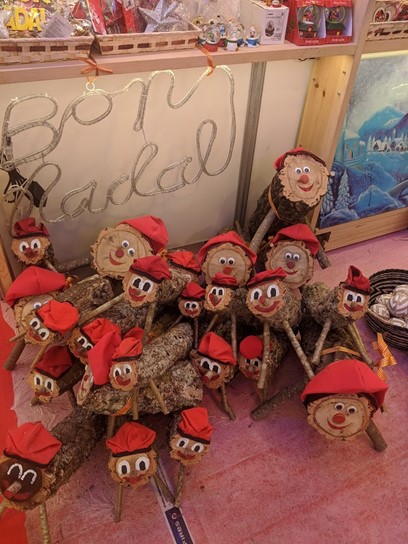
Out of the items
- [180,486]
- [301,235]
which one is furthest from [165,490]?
[301,235]

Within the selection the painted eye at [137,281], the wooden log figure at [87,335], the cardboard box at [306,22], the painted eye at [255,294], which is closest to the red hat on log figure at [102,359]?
the wooden log figure at [87,335]

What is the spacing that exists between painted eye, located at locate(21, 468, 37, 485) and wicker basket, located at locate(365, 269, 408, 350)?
1.24 meters

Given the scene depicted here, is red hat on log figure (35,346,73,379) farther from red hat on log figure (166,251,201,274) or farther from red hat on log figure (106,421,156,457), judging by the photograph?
red hat on log figure (166,251,201,274)

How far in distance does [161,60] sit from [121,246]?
0.60 metres

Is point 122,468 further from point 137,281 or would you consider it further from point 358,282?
point 358,282

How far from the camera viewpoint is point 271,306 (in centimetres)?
142

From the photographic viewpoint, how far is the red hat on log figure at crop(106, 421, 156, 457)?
124cm

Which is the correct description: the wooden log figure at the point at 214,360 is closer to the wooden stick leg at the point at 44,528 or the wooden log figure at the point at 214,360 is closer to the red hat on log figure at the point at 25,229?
the wooden stick leg at the point at 44,528

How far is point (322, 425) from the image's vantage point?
1.36m

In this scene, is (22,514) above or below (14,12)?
below

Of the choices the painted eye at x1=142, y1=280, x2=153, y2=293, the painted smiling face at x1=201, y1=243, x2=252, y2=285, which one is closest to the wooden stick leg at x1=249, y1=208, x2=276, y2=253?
the painted smiling face at x1=201, y1=243, x2=252, y2=285

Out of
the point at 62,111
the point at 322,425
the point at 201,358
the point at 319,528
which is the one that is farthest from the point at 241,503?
the point at 62,111

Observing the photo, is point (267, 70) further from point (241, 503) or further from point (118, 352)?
point (241, 503)

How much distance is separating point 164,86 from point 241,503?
1406 mm
